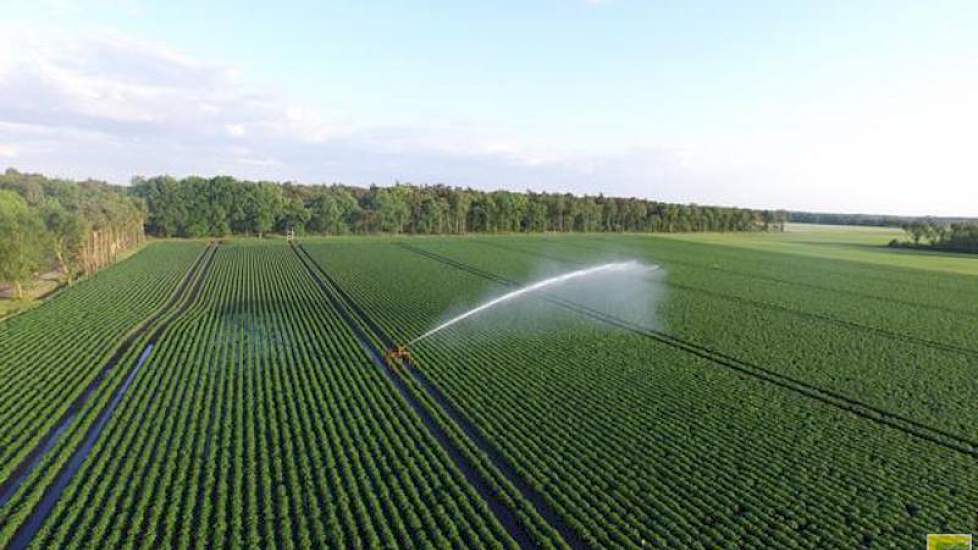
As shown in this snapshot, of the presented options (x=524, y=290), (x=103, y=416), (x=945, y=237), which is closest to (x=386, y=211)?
(x=524, y=290)

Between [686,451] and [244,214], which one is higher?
[244,214]

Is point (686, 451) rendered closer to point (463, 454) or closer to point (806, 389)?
point (463, 454)

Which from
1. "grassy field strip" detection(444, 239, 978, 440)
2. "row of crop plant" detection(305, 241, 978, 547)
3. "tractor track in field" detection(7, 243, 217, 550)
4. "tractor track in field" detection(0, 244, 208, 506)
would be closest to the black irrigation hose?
"row of crop plant" detection(305, 241, 978, 547)

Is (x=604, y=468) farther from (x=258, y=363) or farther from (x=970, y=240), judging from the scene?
(x=970, y=240)

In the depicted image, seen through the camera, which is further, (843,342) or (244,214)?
(244,214)

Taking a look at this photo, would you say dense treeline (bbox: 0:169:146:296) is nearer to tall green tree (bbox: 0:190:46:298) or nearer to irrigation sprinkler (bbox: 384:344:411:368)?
tall green tree (bbox: 0:190:46:298)

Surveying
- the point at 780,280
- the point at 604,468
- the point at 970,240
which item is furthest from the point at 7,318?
the point at 970,240
